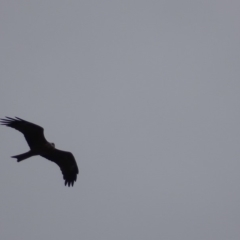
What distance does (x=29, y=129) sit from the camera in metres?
16.2

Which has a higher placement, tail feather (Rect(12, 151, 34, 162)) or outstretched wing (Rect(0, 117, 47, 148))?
outstretched wing (Rect(0, 117, 47, 148))

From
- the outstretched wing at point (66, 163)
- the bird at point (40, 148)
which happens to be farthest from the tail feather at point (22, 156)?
Result: the outstretched wing at point (66, 163)

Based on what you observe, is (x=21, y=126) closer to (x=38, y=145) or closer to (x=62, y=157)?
(x=38, y=145)

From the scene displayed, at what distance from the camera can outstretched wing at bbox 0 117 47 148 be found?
1595 cm

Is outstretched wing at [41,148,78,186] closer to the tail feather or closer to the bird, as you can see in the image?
the bird

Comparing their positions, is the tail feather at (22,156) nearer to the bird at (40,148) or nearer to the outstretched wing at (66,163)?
the bird at (40,148)

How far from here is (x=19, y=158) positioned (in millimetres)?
15656

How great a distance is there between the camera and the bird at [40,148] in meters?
16.0

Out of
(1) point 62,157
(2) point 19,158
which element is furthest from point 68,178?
(2) point 19,158

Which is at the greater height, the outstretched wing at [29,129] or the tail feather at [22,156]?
the outstretched wing at [29,129]

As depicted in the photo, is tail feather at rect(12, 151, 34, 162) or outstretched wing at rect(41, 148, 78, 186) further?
outstretched wing at rect(41, 148, 78, 186)

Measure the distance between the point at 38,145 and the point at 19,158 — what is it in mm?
967

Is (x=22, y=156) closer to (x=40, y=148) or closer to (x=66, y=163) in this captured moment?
(x=40, y=148)

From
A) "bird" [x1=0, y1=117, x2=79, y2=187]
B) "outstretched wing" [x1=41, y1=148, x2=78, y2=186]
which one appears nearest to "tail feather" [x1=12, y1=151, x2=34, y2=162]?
"bird" [x1=0, y1=117, x2=79, y2=187]
